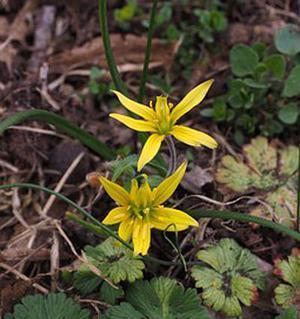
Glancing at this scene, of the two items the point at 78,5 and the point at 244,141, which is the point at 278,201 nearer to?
the point at 244,141

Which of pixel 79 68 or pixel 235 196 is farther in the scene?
pixel 79 68

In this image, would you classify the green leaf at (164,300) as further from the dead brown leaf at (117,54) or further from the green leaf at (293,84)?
the dead brown leaf at (117,54)

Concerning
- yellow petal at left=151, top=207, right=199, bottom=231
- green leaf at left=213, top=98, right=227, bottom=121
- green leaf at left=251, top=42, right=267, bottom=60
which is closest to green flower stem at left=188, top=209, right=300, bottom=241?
yellow petal at left=151, top=207, right=199, bottom=231

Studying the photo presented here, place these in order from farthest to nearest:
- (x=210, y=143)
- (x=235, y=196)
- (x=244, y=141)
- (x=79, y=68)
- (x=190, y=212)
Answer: (x=79, y=68)
(x=244, y=141)
(x=235, y=196)
(x=190, y=212)
(x=210, y=143)

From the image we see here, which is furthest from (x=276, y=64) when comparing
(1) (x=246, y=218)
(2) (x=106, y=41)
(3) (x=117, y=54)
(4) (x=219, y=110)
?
(1) (x=246, y=218)

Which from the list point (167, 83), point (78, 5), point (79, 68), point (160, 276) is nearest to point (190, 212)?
point (160, 276)

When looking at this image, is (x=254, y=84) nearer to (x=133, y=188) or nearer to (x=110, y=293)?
(x=133, y=188)
